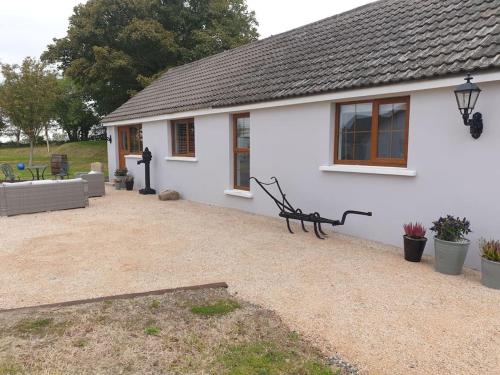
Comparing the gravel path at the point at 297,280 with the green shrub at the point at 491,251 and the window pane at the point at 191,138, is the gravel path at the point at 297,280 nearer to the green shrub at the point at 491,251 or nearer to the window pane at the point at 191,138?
the green shrub at the point at 491,251

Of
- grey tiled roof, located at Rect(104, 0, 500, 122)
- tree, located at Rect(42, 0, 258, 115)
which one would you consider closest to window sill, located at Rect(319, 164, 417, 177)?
grey tiled roof, located at Rect(104, 0, 500, 122)

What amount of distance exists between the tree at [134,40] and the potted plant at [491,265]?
2030 cm

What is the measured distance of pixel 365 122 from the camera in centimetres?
666

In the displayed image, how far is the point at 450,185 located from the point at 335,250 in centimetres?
199

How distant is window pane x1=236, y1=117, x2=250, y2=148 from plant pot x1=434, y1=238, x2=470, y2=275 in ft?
17.9

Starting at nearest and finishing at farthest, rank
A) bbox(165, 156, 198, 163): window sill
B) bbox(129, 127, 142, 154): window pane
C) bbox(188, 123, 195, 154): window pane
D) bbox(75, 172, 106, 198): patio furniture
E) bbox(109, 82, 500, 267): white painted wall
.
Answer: bbox(109, 82, 500, 267): white painted wall < bbox(165, 156, 198, 163): window sill < bbox(188, 123, 195, 154): window pane < bbox(75, 172, 106, 198): patio furniture < bbox(129, 127, 142, 154): window pane

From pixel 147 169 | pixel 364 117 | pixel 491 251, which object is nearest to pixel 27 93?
pixel 147 169

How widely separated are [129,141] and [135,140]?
50cm

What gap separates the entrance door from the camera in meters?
14.5

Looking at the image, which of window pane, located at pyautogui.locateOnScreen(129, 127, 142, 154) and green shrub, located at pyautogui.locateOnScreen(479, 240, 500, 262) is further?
window pane, located at pyautogui.locateOnScreen(129, 127, 142, 154)

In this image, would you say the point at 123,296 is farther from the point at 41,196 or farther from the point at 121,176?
the point at 121,176

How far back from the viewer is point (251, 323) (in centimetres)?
355

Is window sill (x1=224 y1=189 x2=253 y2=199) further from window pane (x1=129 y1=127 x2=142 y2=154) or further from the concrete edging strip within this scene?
window pane (x1=129 y1=127 x2=142 y2=154)

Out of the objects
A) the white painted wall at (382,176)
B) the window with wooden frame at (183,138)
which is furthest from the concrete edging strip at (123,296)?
the window with wooden frame at (183,138)
